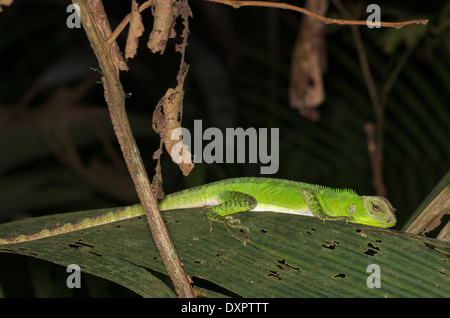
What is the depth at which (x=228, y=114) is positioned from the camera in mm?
4504

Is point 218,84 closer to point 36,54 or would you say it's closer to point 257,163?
point 257,163

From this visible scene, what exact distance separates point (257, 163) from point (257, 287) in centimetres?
314

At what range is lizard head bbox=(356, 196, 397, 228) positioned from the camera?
2.42 metres

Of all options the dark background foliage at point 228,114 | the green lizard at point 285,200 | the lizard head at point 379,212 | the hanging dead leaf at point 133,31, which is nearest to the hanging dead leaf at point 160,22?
the hanging dead leaf at point 133,31

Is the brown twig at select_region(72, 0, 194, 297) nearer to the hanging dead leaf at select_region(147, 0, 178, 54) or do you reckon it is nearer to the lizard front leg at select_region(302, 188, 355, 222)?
the hanging dead leaf at select_region(147, 0, 178, 54)

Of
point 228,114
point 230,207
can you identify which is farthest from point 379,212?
point 228,114

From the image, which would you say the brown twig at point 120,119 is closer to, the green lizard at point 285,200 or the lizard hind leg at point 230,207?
the lizard hind leg at point 230,207

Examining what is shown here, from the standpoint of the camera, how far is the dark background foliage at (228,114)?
382cm

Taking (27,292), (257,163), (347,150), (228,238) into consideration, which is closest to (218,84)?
(257,163)

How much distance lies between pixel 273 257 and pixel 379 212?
1.11 m

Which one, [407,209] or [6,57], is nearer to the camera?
[407,209]

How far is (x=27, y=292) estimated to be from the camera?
3600 mm

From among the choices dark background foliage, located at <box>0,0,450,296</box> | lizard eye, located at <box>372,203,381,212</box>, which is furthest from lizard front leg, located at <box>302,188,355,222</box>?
dark background foliage, located at <box>0,0,450,296</box>
